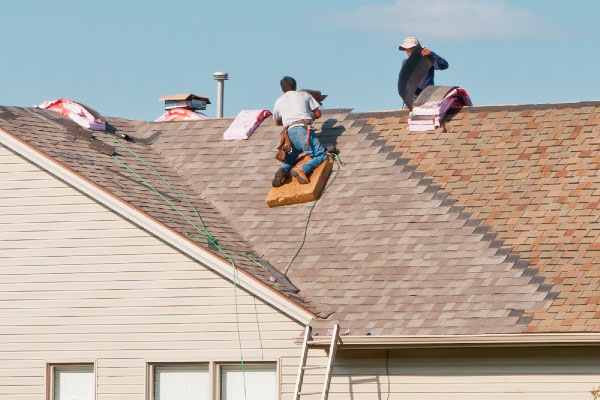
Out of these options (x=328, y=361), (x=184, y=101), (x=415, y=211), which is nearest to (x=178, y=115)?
(x=184, y=101)

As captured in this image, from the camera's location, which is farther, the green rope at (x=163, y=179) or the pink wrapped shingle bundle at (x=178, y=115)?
the pink wrapped shingle bundle at (x=178, y=115)

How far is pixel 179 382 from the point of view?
19391mm

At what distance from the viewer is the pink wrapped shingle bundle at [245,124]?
76.0ft

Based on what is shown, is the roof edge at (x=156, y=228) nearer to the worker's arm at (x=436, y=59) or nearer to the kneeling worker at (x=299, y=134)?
the kneeling worker at (x=299, y=134)

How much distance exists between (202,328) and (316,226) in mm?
2482

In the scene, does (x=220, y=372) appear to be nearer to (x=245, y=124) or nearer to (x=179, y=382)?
(x=179, y=382)

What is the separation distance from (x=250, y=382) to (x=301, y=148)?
13.4 feet

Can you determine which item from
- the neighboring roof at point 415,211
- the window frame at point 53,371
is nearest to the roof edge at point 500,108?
the neighboring roof at point 415,211

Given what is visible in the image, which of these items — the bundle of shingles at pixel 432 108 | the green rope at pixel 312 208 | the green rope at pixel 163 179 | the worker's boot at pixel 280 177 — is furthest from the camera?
the bundle of shingles at pixel 432 108

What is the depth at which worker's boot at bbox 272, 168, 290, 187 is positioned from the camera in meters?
21.4

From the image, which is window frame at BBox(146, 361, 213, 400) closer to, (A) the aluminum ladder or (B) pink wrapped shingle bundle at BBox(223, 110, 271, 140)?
(A) the aluminum ladder

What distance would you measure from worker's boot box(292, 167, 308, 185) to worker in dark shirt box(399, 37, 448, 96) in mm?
2796

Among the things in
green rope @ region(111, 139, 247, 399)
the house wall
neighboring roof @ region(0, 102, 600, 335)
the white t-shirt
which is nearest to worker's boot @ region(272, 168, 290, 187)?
neighboring roof @ region(0, 102, 600, 335)

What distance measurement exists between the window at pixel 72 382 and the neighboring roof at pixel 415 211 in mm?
2302
